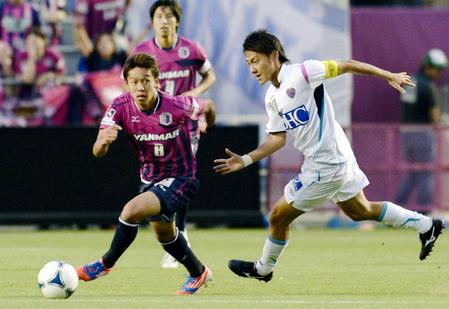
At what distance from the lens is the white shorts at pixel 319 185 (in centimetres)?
1063

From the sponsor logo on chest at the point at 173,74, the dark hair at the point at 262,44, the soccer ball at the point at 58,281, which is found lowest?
the soccer ball at the point at 58,281

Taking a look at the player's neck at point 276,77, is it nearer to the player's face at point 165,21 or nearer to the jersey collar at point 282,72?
the jersey collar at point 282,72

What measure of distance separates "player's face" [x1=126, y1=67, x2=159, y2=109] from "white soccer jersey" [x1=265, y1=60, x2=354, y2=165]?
0.88 metres

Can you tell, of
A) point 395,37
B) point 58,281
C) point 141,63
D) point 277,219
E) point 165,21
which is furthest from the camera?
point 395,37

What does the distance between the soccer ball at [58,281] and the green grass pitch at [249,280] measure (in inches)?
4.1

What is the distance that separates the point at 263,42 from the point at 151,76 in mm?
849

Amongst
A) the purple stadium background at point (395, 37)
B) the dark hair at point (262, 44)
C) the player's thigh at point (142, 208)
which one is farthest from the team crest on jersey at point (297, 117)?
the purple stadium background at point (395, 37)

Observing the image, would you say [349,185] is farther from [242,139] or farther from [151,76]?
[242,139]

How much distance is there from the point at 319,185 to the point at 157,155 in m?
1.22

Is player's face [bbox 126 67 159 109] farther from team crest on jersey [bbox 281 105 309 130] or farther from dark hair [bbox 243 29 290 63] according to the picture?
team crest on jersey [bbox 281 105 309 130]

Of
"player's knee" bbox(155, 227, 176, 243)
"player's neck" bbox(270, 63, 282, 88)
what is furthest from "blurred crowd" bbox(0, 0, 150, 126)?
"player's knee" bbox(155, 227, 176, 243)

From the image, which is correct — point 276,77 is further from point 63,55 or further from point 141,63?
point 63,55

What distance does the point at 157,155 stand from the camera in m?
10.7

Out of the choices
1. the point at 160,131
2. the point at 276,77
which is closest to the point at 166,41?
the point at 160,131
